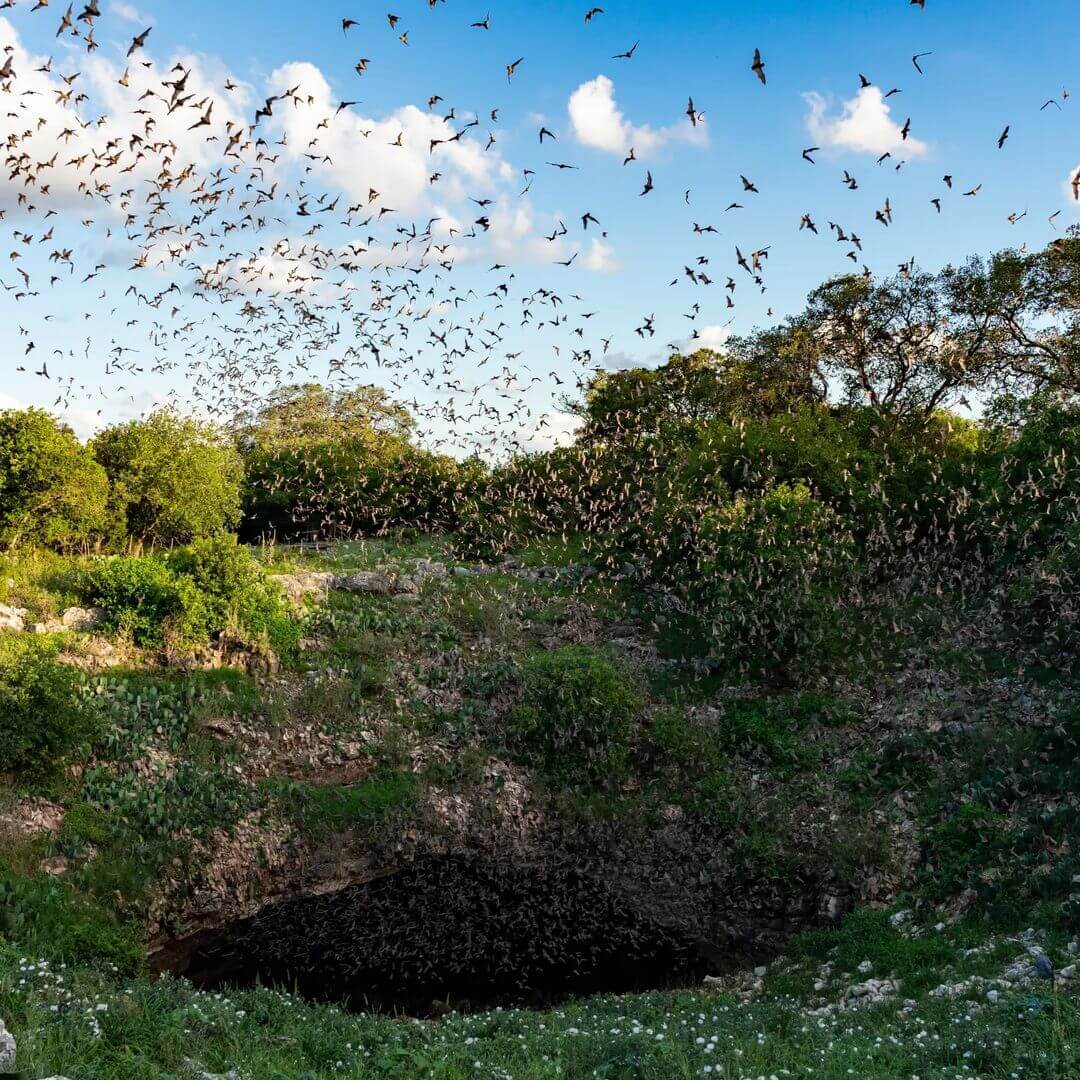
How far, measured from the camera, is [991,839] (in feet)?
49.6

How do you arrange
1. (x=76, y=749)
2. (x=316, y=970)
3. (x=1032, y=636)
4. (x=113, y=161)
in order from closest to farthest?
(x=316, y=970) → (x=113, y=161) → (x=76, y=749) → (x=1032, y=636)

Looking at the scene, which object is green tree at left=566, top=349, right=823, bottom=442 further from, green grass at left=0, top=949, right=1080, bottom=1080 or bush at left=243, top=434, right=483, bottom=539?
green grass at left=0, top=949, right=1080, bottom=1080

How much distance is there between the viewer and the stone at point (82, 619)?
20.8m

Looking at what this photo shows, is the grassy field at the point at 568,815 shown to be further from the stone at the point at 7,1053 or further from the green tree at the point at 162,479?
the green tree at the point at 162,479

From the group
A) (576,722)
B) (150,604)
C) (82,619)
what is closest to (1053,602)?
(576,722)

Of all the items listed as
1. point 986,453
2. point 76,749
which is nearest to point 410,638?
point 76,749

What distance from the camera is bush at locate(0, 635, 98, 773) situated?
1580 centimetres

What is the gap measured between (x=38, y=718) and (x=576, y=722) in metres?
10.1

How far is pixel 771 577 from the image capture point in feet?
74.4

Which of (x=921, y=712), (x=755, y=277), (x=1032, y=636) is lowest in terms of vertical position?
(x=921, y=712)

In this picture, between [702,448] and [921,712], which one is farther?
[702,448]

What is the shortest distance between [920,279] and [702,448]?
17.7 meters

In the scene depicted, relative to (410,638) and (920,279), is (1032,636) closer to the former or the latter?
(410,638)

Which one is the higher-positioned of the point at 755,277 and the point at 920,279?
the point at 920,279
